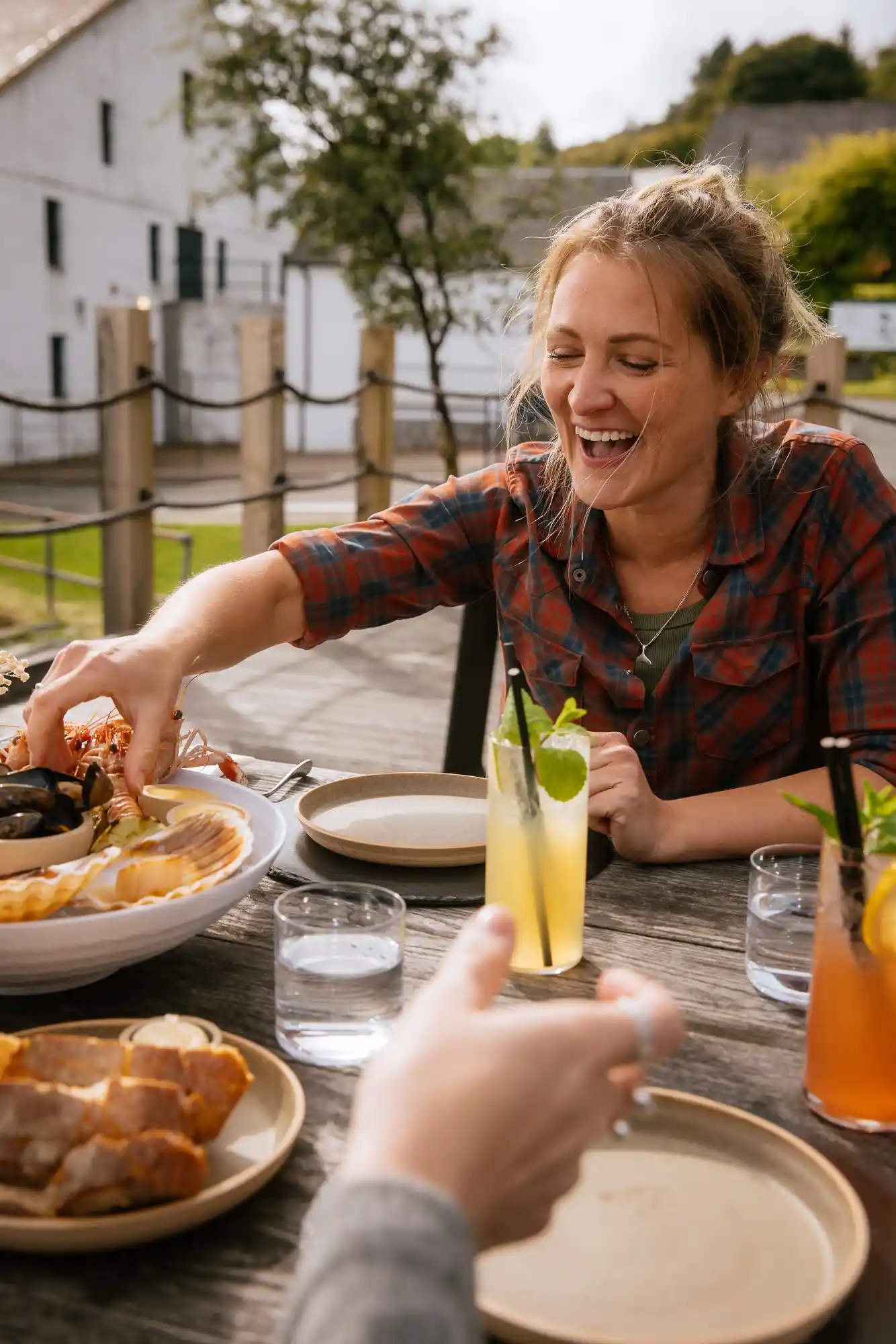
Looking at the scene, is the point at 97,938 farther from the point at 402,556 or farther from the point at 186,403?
the point at 186,403

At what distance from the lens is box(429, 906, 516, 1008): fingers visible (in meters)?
0.60

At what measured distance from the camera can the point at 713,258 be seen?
5.32 ft

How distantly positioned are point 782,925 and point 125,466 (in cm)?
413

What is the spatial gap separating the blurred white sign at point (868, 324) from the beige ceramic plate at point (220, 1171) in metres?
9.00

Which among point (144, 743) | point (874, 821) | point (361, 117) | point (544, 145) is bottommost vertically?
point (144, 743)

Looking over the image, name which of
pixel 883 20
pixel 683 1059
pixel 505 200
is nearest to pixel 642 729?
pixel 683 1059

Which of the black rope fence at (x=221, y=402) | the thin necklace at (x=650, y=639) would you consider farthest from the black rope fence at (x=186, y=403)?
the thin necklace at (x=650, y=639)

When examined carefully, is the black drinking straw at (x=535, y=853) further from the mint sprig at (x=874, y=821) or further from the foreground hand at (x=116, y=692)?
the foreground hand at (x=116, y=692)

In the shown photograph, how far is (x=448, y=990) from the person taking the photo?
1.97 feet

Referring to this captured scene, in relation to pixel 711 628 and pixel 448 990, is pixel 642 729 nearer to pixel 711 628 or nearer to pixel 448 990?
pixel 711 628

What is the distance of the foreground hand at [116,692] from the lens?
4.06 feet

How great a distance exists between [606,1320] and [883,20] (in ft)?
114

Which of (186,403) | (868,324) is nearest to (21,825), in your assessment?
(186,403)

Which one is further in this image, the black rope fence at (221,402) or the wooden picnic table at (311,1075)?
the black rope fence at (221,402)
